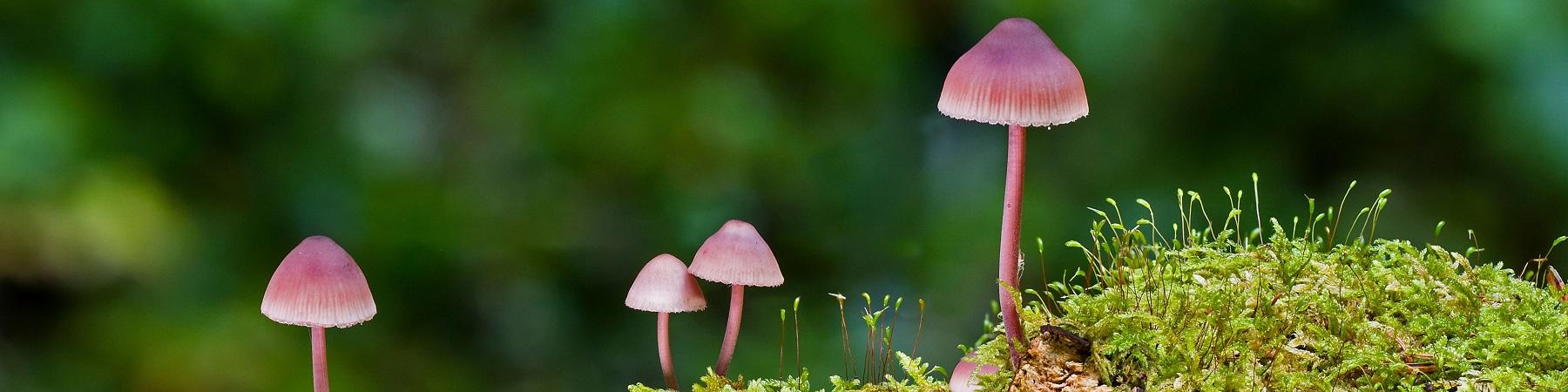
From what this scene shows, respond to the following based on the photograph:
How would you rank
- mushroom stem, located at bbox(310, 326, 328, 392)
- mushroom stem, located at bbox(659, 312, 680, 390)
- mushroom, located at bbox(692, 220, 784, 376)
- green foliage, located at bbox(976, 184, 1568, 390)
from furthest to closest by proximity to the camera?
1. mushroom stem, located at bbox(659, 312, 680, 390)
2. mushroom, located at bbox(692, 220, 784, 376)
3. mushroom stem, located at bbox(310, 326, 328, 392)
4. green foliage, located at bbox(976, 184, 1568, 390)

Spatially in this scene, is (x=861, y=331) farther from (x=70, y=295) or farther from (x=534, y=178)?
(x=70, y=295)

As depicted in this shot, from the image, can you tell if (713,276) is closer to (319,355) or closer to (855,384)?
(855,384)

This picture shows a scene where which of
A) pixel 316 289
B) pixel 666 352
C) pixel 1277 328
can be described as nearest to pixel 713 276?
pixel 666 352

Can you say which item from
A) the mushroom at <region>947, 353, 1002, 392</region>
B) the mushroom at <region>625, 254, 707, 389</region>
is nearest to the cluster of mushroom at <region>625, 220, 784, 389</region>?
the mushroom at <region>625, 254, 707, 389</region>

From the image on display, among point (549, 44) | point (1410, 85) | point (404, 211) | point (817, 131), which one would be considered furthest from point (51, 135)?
point (1410, 85)

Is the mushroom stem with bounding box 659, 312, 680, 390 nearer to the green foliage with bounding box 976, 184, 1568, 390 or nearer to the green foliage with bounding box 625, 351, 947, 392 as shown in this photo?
the green foliage with bounding box 625, 351, 947, 392

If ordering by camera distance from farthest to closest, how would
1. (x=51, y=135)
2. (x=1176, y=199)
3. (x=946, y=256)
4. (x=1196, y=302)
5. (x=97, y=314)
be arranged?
1. (x=946, y=256)
2. (x=1176, y=199)
3. (x=97, y=314)
4. (x=51, y=135)
5. (x=1196, y=302)

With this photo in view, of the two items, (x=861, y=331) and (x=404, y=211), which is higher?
(x=404, y=211)
